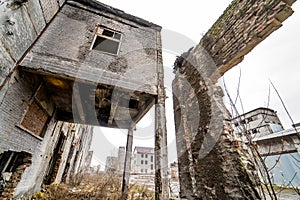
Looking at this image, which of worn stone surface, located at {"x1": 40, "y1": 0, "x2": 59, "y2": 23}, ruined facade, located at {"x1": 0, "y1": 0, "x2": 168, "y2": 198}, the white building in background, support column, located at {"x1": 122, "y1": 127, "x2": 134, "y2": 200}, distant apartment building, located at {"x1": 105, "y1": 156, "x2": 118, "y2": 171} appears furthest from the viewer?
the white building in background

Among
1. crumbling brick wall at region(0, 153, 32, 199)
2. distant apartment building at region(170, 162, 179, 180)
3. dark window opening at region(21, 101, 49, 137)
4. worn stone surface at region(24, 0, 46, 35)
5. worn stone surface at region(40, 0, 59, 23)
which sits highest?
worn stone surface at region(40, 0, 59, 23)

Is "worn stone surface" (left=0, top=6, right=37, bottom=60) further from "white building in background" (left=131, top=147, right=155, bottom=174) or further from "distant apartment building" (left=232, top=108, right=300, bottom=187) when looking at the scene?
"white building in background" (left=131, top=147, right=155, bottom=174)

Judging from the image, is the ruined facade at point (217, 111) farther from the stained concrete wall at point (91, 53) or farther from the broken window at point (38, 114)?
the broken window at point (38, 114)

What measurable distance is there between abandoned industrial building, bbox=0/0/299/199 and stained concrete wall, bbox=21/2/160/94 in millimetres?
30

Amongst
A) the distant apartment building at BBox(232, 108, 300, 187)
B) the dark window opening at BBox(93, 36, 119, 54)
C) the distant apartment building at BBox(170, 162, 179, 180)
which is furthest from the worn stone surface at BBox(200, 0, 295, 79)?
the distant apartment building at BBox(170, 162, 179, 180)

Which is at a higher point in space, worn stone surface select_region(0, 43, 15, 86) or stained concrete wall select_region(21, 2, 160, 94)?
stained concrete wall select_region(21, 2, 160, 94)

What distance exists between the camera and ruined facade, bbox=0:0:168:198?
3.79 metres

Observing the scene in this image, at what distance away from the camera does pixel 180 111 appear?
548cm

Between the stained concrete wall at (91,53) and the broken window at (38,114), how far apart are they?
1.43 meters

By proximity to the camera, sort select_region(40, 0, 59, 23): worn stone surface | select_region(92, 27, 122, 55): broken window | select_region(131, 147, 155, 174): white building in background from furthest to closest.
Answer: select_region(131, 147, 155, 174): white building in background < select_region(92, 27, 122, 55): broken window < select_region(40, 0, 59, 23): worn stone surface

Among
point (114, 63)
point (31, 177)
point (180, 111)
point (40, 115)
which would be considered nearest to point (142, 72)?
point (114, 63)

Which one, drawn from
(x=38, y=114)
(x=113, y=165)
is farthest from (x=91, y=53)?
(x=113, y=165)

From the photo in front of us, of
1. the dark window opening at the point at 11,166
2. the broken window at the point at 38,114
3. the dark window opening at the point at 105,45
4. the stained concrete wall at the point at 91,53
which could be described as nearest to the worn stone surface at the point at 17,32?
the stained concrete wall at the point at 91,53

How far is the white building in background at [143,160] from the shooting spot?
46.5 meters
